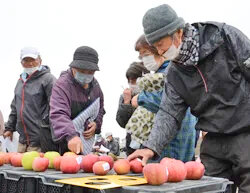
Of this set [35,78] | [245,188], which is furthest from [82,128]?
[245,188]

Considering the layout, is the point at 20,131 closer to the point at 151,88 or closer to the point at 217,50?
the point at 151,88

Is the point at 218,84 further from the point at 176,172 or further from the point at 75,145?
the point at 75,145

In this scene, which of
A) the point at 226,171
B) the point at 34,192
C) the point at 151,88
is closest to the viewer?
the point at 34,192

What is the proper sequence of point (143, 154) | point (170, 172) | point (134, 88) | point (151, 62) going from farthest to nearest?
point (134, 88), point (151, 62), point (143, 154), point (170, 172)

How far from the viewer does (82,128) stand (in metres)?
3.90

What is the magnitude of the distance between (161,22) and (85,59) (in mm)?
1399

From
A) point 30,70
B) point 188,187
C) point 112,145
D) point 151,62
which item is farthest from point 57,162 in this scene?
point 112,145

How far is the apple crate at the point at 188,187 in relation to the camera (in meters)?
1.69

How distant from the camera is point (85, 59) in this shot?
384 centimetres

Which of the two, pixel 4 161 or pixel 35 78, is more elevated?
pixel 35 78

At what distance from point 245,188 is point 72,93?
6.14ft

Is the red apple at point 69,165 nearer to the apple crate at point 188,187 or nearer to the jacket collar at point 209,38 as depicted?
the apple crate at point 188,187

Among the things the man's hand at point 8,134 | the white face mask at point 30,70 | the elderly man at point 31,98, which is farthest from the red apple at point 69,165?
the man's hand at point 8,134

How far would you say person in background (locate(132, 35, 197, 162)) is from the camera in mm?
3176
